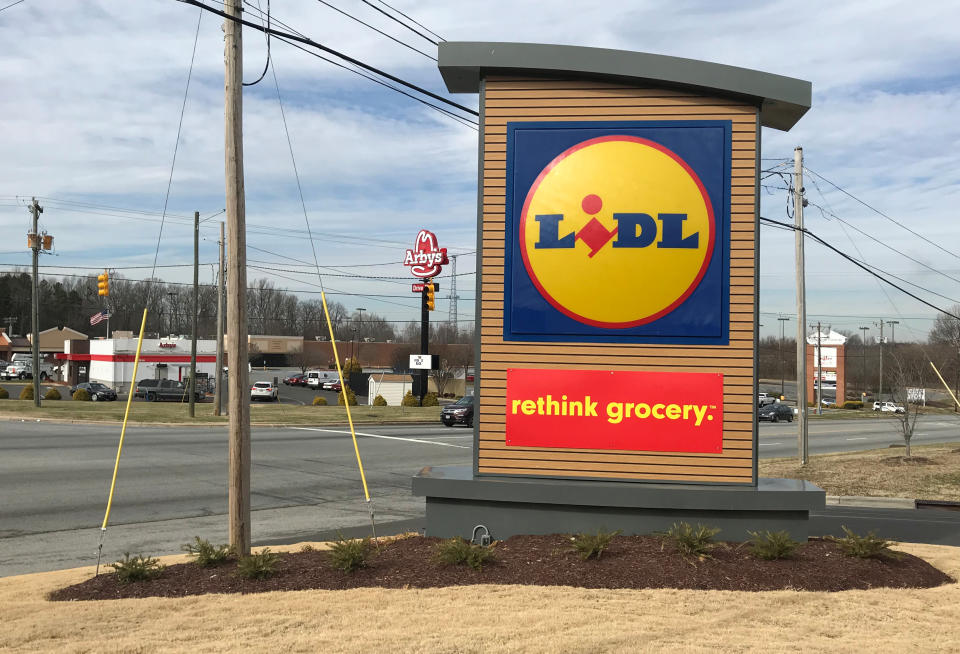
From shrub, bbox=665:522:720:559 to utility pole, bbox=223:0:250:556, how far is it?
13.7 ft

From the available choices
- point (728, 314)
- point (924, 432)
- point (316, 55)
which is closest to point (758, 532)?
point (728, 314)

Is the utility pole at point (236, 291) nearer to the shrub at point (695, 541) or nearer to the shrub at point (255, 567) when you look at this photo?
the shrub at point (255, 567)

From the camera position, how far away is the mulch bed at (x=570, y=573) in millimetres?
6887

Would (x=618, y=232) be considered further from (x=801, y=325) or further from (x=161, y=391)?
(x=161, y=391)

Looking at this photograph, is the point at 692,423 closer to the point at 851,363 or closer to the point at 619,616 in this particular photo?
the point at 619,616

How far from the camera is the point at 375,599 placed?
21.2 ft

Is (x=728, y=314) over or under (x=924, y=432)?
over

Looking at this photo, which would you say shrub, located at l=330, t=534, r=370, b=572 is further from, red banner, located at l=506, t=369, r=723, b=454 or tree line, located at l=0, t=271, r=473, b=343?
tree line, located at l=0, t=271, r=473, b=343

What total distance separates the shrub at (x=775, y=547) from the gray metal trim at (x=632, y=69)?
4.45 m

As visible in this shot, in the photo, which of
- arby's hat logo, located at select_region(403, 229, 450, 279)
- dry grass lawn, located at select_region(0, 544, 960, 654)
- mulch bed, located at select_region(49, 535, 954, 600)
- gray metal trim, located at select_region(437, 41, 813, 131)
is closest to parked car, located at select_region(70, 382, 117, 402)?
arby's hat logo, located at select_region(403, 229, 450, 279)

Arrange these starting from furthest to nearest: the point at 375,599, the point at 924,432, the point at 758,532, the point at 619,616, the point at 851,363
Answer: the point at 851,363 → the point at 924,432 → the point at 758,532 → the point at 375,599 → the point at 619,616

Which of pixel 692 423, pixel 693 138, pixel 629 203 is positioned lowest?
pixel 692 423

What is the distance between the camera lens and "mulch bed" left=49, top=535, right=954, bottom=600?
22.6ft

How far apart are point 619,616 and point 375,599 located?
6.37 ft
